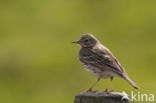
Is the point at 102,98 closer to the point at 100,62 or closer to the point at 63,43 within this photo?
the point at 100,62

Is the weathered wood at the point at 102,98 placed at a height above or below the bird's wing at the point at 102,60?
below

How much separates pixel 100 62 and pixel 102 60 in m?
0.05

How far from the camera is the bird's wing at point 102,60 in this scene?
10891mm

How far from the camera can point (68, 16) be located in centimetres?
2944

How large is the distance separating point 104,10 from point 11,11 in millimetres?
4475

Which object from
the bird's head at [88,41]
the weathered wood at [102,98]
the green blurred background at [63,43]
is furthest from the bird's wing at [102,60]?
the green blurred background at [63,43]

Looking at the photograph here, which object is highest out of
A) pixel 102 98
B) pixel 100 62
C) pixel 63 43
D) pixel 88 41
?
pixel 63 43

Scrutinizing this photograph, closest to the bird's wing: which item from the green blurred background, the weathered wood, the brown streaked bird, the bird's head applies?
the brown streaked bird

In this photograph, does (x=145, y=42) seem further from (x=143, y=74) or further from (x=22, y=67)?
(x=22, y=67)

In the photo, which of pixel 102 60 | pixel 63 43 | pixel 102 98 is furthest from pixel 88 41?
pixel 63 43

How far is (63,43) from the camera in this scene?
25656 millimetres

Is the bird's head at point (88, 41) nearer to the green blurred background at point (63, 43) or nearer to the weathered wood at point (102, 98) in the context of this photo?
the weathered wood at point (102, 98)

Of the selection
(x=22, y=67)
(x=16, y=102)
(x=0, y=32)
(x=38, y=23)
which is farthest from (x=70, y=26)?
(x=16, y=102)

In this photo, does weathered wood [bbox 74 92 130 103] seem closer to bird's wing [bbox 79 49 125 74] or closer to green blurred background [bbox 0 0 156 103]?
bird's wing [bbox 79 49 125 74]
